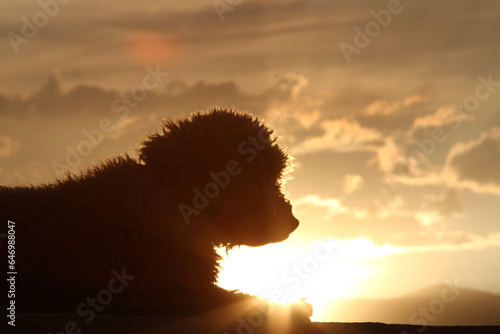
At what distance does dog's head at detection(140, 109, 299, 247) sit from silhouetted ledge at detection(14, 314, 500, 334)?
221 centimetres

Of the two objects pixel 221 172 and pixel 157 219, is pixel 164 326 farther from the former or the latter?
pixel 221 172

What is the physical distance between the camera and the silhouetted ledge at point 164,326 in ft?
13.3

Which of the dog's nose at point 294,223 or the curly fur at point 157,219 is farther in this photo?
the dog's nose at point 294,223

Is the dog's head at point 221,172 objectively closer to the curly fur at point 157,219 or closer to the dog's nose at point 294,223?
the curly fur at point 157,219

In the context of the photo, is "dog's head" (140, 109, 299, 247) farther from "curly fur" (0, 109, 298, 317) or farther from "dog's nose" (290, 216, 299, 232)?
"dog's nose" (290, 216, 299, 232)

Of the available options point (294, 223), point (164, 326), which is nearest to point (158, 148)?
point (294, 223)

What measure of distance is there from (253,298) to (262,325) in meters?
1.56

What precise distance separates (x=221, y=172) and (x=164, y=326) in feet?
8.84

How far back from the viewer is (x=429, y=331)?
4348 mm

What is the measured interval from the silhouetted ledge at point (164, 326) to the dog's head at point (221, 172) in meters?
2.21

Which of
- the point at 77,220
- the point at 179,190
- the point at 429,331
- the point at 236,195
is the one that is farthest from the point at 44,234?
the point at 429,331

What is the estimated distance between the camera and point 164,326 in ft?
13.4

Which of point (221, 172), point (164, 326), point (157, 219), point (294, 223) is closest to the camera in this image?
point (164, 326)

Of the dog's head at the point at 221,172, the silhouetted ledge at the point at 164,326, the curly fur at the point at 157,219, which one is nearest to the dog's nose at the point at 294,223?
the curly fur at the point at 157,219
